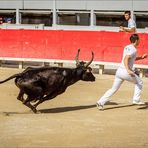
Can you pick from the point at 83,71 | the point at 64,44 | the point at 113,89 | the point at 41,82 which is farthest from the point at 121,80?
the point at 64,44

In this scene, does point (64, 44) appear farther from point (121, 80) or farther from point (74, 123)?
point (74, 123)

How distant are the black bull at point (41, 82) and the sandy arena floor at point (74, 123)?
0.87 feet

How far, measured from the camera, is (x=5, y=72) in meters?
16.0

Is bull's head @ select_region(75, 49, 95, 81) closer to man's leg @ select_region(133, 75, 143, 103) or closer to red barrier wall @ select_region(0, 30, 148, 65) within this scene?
man's leg @ select_region(133, 75, 143, 103)

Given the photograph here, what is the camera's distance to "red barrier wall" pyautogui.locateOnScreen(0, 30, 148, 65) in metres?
15.9

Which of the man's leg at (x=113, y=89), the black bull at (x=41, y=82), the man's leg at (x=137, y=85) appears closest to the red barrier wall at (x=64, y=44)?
the man's leg at (x=137, y=85)

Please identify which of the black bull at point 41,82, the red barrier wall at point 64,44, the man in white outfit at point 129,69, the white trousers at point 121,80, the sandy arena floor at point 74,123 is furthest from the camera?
the red barrier wall at point 64,44

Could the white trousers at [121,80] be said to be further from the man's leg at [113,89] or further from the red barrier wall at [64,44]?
the red barrier wall at [64,44]

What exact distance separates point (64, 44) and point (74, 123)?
27.4 ft

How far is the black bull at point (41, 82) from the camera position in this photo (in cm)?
917

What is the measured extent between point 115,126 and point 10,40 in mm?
9681

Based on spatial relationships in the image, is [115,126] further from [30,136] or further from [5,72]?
[5,72]

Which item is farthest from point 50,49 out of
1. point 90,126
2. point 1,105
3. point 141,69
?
point 90,126

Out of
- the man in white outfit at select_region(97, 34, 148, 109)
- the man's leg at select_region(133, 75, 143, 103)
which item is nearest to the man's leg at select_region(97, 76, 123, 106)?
the man in white outfit at select_region(97, 34, 148, 109)
